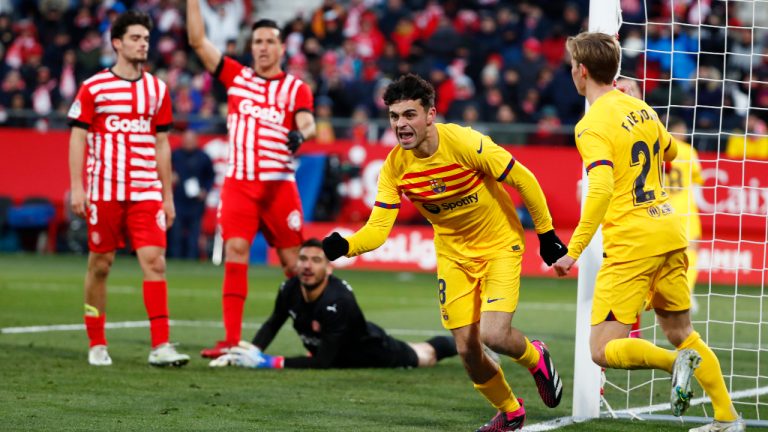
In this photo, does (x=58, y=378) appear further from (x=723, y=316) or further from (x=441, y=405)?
(x=723, y=316)

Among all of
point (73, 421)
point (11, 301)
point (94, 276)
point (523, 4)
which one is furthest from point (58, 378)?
point (523, 4)

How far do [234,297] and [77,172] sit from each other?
156 cm

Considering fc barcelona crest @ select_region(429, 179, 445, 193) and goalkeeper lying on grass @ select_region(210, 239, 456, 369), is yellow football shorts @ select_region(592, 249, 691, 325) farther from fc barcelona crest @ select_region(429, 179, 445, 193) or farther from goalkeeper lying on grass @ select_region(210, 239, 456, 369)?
goalkeeper lying on grass @ select_region(210, 239, 456, 369)

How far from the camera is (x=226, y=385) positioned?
8008 mm

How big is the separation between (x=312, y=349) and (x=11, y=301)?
5424 mm

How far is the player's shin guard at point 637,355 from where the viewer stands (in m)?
5.87

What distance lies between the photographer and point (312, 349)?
9.18m

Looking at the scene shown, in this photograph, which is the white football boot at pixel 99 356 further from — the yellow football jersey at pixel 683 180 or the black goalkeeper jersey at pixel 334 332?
the yellow football jersey at pixel 683 180

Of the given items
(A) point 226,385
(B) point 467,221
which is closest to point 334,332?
(A) point 226,385

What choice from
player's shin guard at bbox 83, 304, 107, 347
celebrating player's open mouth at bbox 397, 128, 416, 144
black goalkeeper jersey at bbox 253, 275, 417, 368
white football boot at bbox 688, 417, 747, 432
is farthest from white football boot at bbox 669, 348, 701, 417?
player's shin guard at bbox 83, 304, 107, 347

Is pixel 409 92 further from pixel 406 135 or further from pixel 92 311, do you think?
pixel 92 311

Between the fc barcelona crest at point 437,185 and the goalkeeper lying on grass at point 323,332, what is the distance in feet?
8.66

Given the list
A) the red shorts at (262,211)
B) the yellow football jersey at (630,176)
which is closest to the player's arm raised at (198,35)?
the red shorts at (262,211)

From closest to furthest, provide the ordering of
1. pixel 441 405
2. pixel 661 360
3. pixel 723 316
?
pixel 661 360 < pixel 441 405 < pixel 723 316
